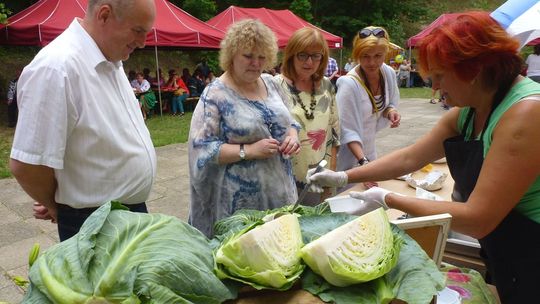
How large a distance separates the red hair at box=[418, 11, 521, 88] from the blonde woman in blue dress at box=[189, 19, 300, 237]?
1.09 metres

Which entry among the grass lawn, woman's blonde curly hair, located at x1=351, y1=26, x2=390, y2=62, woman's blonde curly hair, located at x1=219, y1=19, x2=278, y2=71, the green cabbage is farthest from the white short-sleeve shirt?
the grass lawn

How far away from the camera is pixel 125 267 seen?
866 mm

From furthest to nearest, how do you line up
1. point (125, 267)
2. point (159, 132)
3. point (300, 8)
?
point (300, 8) → point (159, 132) → point (125, 267)

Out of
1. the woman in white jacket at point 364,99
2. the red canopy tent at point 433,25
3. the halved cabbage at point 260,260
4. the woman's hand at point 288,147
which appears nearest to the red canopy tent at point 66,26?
the red canopy tent at point 433,25

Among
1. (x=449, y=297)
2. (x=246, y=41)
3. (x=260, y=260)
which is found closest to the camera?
(x=260, y=260)

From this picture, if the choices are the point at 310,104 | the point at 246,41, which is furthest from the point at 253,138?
the point at 310,104

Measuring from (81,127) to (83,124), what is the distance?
0.02 metres

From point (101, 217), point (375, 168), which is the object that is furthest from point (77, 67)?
point (375, 168)

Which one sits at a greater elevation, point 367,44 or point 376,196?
point 367,44

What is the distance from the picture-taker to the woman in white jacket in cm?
310

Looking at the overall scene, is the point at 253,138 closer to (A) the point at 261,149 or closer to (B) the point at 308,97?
(A) the point at 261,149

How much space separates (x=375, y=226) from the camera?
109 cm

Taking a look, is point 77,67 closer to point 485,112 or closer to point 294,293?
point 294,293

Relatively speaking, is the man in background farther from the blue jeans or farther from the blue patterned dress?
the blue patterned dress
